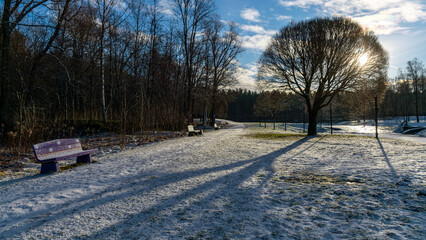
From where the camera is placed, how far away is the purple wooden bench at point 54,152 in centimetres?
566

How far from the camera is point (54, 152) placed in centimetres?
616

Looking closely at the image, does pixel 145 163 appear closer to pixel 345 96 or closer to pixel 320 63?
pixel 320 63

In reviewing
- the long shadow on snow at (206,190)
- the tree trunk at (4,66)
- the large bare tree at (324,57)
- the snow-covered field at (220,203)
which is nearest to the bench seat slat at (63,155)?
the snow-covered field at (220,203)

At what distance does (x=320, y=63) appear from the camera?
15711 mm

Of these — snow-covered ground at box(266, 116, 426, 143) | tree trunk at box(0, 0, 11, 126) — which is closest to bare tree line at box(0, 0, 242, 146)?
tree trunk at box(0, 0, 11, 126)

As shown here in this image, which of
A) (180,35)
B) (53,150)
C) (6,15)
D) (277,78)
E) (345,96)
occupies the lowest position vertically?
(53,150)

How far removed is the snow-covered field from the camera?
2.86 m

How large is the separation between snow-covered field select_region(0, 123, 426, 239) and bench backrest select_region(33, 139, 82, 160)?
623 millimetres

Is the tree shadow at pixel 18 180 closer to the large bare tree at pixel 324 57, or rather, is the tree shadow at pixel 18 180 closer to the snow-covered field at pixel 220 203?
the snow-covered field at pixel 220 203

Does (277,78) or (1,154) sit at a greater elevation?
(277,78)

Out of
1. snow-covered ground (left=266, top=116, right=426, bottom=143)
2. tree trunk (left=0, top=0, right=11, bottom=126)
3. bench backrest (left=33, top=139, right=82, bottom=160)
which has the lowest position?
snow-covered ground (left=266, top=116, right=426, bottom=143)

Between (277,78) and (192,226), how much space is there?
16.0m

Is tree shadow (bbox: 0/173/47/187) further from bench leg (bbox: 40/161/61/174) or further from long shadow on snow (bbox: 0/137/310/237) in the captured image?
long shadow on snow (bbox: 0/137/310/237)

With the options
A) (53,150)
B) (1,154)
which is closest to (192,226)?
(53,150)
